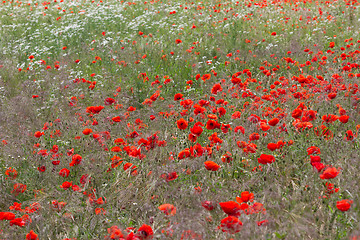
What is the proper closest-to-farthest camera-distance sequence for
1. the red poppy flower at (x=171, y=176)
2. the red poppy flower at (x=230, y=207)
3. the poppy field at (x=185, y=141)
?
the red poppy flower at (x=230, y=207), the poppy field at (x=185, y=141), the red poppy flower at (x=171, y=176)

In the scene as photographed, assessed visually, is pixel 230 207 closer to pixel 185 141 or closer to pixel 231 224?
pixel 231 224

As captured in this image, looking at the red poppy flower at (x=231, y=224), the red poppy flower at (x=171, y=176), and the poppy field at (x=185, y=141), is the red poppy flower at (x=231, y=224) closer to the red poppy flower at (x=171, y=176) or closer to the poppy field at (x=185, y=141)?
the poppy field at (x=185, y=141)

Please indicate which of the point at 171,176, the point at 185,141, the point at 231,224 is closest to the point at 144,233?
the point at 231,224

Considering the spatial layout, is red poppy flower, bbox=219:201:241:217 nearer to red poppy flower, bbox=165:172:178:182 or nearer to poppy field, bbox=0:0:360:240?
poppy field, bbox=0:0:360:240

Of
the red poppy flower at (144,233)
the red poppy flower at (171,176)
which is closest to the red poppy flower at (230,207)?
the red poppy flower at (144,233)

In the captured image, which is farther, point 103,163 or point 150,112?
point 150,112

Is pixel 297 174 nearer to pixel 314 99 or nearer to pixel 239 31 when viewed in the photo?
pixel 314 99

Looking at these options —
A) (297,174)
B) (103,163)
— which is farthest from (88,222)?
(297,174)

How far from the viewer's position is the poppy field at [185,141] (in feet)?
6.44

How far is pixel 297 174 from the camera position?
2387mm

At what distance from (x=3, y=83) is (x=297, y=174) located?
4.81 metres

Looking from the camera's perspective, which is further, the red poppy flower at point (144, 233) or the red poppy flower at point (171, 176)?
the red poppy flower at point (171, 176)

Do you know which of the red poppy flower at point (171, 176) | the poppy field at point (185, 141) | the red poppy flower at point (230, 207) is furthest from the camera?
the red poppy flower at point (171, 176)

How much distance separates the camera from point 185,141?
301 cm
